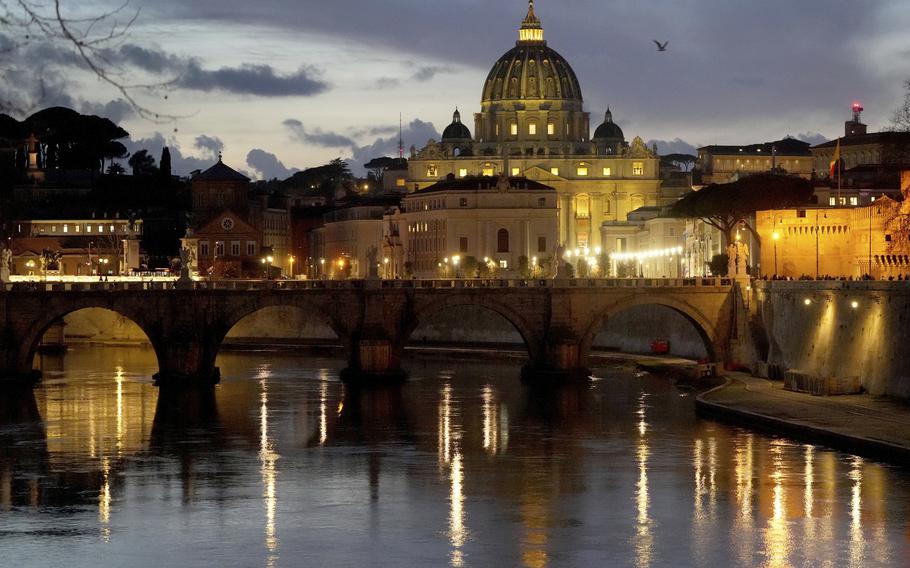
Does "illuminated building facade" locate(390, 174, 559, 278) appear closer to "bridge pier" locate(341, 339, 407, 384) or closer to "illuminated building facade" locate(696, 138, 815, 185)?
"illuminated building facade" locate(696, 138, 815, 185)

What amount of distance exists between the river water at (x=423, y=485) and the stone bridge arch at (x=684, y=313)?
722 centimetres

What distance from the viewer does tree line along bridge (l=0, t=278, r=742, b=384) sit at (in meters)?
80.4

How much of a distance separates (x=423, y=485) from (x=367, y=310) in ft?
107

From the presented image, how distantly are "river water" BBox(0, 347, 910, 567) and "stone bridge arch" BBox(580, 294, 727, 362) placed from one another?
7221 millimetres

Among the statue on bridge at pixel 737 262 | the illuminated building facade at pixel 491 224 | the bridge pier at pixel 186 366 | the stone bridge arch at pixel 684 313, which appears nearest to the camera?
the bridge pier at pixel 186 366

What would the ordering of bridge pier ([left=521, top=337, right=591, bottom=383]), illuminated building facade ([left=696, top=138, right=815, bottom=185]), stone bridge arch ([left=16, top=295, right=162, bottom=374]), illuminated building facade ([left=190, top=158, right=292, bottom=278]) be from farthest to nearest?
illuminated building facade ([left=696, top=138, right=815, bottom=185]) < illuminated building facade ([left=190, top=158, right=292, bottom=278]) < bridge pier ([left=521, top=337, right=591, bottom=383]) < stone bridge arch ([left=16, top=295, right=162, bottom=374])

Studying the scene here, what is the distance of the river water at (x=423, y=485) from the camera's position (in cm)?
4116

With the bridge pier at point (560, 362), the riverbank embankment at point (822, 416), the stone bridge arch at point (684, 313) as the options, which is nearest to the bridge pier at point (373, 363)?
the bridge pier at point (560, 362)

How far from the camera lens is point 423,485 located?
50406 mm

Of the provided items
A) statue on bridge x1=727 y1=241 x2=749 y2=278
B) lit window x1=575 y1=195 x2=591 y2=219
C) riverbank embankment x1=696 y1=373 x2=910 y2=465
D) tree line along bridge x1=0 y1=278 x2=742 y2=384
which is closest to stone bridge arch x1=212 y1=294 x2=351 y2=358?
tree line along bridge x1=0 y1=278 x2=742 y2=384

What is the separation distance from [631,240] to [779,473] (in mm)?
121101

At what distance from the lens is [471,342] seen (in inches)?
4230

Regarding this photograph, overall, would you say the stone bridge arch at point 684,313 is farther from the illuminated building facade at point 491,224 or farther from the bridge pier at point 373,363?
the illuminated building facade at point 491,224

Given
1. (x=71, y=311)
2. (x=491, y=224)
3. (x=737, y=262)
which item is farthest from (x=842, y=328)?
(x=491, y=224)
